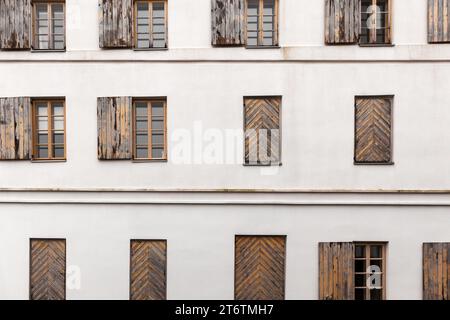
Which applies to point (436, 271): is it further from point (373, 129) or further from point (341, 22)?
point (341, 22)

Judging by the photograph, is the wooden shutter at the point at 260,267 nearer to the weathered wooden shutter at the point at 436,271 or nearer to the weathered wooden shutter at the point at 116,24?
the weathered wooden shutter at the point at 436,271

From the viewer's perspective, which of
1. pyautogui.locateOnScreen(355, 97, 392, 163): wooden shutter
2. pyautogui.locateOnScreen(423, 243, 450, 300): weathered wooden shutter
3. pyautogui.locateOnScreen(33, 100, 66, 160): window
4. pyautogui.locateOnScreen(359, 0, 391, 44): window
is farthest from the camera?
pyautogui.locateOnScreen(33, 100, 66, 160): window

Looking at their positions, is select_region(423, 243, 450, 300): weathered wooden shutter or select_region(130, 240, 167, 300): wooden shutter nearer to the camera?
select_region(423, 243, 450, 300): weathered wooden shutter

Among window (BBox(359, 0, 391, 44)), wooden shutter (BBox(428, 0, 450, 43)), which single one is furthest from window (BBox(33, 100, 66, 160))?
wooden shutter (BBox(428, 0, 450, 43))

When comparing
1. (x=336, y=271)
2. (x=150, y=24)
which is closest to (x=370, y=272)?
(x=336, y=271)

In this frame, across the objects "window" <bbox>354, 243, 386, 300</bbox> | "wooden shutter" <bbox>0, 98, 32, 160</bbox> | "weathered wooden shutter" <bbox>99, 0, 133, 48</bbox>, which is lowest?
"window" <bbox>354, 243, 386, 300</bbox>

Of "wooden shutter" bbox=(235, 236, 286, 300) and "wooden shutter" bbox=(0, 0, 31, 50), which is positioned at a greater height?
"wooden shutter" bbox=(0, 0, 31, 50)

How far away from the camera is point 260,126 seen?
8.41m

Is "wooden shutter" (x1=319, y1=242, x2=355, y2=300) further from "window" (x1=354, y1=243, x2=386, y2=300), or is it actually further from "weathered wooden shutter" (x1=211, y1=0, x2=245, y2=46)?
"weathered wooden shutter" (x1=211, y1=0, x2=245, y2=46)

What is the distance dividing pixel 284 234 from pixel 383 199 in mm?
2574

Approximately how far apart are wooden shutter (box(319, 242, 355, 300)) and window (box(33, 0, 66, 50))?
8.46 m

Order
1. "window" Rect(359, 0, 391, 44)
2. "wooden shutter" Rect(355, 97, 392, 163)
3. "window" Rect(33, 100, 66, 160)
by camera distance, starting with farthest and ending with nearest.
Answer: "window" Rect(33, 100, 66, 160), "window" Rect(359, 0, 391, 44), "wooden shutter" Rect(355, 97, 392, 163)

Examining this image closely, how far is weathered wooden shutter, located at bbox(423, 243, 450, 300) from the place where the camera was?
820 centimetres
